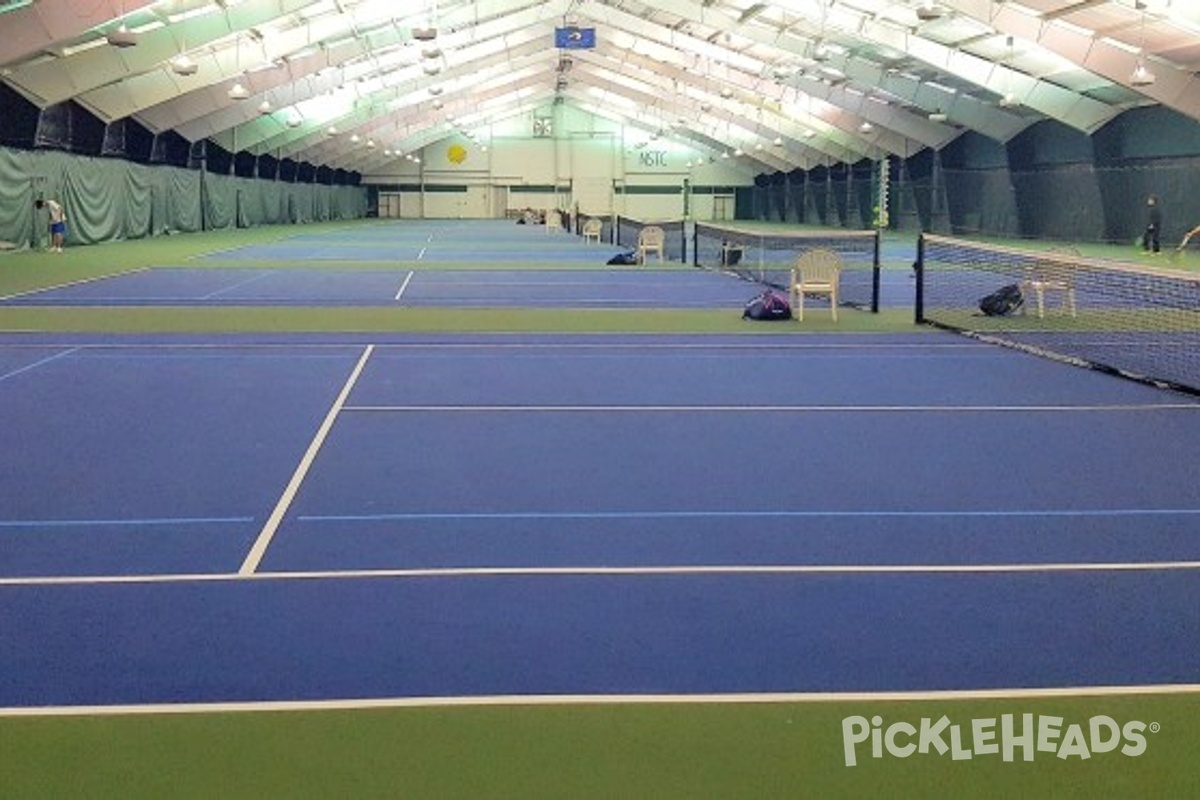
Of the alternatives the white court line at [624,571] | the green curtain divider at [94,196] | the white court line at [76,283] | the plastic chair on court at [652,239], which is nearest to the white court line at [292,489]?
the white court line at [624,571]

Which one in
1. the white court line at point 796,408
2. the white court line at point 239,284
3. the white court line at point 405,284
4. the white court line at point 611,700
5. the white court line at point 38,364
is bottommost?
the white court line at point 796,408

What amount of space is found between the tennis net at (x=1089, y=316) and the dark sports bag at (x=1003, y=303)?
0.09 meters

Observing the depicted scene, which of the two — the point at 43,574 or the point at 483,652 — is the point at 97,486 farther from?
the point at 483,652

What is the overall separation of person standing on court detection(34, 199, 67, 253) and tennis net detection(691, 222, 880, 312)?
14273 mm

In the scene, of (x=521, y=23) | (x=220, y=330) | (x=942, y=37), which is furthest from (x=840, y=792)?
(x=521, y=23)

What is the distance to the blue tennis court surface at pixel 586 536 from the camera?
165 inches

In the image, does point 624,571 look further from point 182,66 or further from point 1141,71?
point 182,66

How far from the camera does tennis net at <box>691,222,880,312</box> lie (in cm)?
1883

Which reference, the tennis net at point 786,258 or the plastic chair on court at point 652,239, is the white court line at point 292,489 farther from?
the plastic chair on court at point 652,239

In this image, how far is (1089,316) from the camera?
16.2 metres

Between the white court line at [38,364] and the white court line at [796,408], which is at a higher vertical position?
the white court line at [38,364]

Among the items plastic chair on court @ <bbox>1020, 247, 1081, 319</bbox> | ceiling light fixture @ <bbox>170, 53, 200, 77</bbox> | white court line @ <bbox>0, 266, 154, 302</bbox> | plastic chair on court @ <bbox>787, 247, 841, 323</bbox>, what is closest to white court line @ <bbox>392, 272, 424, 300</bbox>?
white court line @ <bbox>0, 266, 154, 302</bbox>

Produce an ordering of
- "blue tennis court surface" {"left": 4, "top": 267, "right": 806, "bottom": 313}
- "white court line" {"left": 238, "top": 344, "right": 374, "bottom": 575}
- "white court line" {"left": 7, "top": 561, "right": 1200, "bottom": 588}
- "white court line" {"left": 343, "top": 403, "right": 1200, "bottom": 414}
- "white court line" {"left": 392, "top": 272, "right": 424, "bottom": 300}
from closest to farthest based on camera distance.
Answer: "white court line" {"left": 7, "top": 561, "right": 1200, "bottom": 588} < "white court line" {"left": 238, "top": 344, "right": 374, "bottom": 575} < "white court line" {"left": 343, "top": 403, "right": 1200, "bottom": 414} < "blue tennis court surface" {"left": 4, "top": 267, "right": 806, "bottom": 313} < "white court line" {"left": 392, "top": 272, "right": 424, "bottom": 300}

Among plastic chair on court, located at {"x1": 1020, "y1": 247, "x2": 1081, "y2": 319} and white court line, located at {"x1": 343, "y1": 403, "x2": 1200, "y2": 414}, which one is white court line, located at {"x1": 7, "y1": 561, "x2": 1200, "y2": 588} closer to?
white court line, located at {"x1": 343, "y1": 403, "x2": 1200, "y2": 414}
